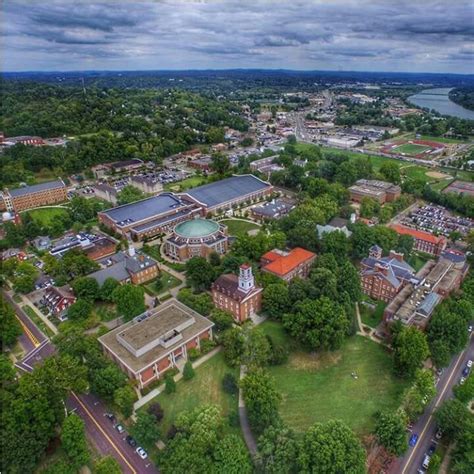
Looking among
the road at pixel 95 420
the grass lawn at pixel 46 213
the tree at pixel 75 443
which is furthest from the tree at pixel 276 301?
the grass lawn at pixel 46 213

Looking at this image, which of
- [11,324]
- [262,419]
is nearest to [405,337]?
[262,419]

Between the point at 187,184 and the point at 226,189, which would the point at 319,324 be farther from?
the point at 187,184

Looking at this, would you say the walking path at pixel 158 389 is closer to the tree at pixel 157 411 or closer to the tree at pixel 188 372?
the tree at pixel 188 372

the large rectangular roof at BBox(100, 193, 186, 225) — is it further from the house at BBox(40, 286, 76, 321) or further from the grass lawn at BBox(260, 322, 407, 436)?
the grass lawn at BBox(260, 322, 407, 436)

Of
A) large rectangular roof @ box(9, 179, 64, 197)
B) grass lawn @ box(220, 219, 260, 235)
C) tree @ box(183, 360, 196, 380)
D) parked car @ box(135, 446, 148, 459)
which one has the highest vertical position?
large rectangular roof @ box(9, 179, 64, 197)

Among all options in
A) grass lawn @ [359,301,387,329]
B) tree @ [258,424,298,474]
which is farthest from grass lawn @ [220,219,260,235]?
tree @ [258,424,298,474]

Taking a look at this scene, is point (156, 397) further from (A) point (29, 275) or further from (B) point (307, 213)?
(B) point (307, 213)
